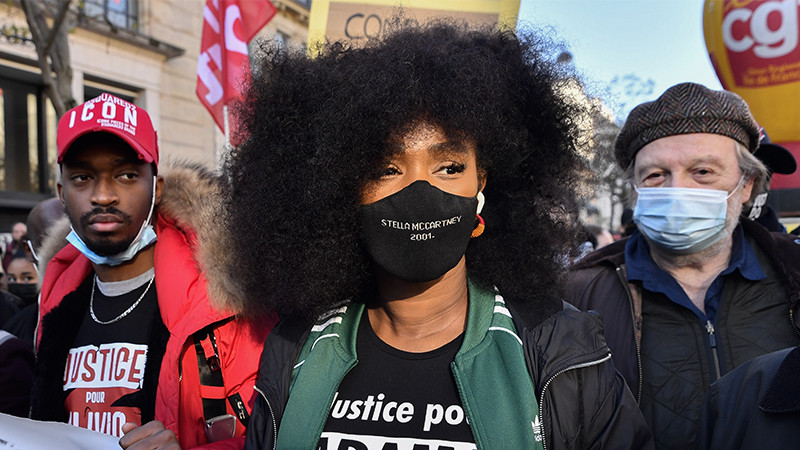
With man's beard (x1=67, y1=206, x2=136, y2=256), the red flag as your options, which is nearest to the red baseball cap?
man's beard (x1=67, y1=206, x2=136, y2=256)

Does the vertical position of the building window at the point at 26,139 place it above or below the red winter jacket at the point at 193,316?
above

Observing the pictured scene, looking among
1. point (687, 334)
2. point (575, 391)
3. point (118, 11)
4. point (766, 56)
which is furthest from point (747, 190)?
point (118, 11)

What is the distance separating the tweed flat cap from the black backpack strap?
1886mm

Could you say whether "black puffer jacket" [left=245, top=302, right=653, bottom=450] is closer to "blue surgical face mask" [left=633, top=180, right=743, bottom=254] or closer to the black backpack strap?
the black backpack strap

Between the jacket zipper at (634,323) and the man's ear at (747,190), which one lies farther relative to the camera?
the man's ear at (747,190)

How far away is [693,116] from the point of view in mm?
2408

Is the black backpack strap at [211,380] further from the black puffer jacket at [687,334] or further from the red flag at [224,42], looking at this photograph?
the red flag at [224,42]

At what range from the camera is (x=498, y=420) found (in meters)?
1.61

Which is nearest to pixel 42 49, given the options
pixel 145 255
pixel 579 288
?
pixel 145 255

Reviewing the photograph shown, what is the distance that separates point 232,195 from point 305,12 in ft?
52.8

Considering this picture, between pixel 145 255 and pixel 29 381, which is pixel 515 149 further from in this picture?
pixel 29 381

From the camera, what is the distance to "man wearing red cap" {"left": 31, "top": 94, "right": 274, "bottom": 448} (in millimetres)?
2119

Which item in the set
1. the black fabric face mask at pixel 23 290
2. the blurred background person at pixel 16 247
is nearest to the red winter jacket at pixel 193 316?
the black fabric face mask at pixel 23 290

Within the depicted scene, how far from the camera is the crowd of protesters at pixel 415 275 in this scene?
1691 millimetres
